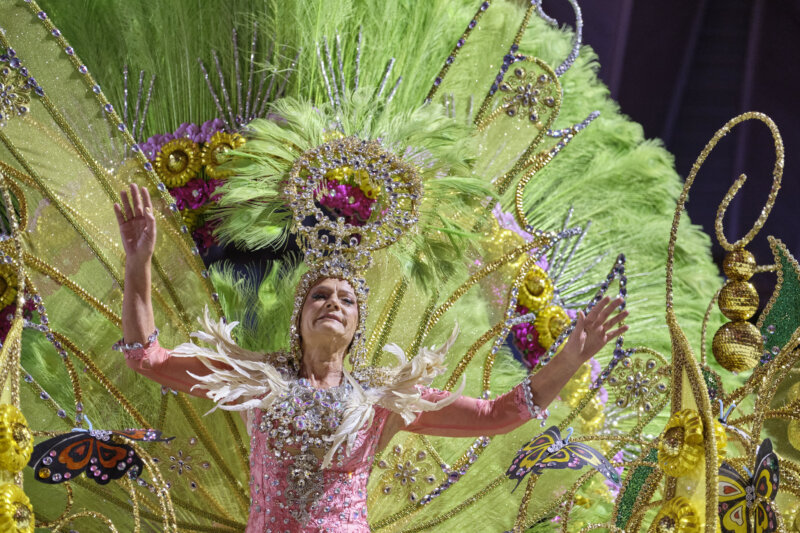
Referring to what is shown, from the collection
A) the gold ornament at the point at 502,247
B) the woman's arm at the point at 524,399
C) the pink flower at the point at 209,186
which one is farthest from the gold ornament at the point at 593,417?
the pink flower at the point at 209,186

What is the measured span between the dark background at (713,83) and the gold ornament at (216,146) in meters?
1.32

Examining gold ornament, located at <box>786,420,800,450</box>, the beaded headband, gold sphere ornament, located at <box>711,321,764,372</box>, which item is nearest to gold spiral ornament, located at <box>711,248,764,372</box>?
gold sphere ornament, located at <box>711,321,764,372</box>

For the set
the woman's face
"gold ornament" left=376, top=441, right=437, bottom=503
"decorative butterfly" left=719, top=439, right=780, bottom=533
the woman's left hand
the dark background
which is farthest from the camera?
the dark background

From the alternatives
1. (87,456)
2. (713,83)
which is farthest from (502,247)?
(713,83)

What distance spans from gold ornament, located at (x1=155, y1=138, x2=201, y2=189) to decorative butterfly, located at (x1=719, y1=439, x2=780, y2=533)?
1.38 meters

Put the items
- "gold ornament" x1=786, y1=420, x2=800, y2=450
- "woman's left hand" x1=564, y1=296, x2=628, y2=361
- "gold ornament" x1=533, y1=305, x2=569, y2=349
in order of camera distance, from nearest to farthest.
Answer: "gold ornament" x1=786, y1=420, x2=800, y2=450 → "woman's left hand" x1=564, y1=296, x2=628, y2=361 → "gold ornament" x1=533, y1=305, x2=569, y2=349

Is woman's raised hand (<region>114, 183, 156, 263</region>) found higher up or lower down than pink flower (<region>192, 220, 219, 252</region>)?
higher up

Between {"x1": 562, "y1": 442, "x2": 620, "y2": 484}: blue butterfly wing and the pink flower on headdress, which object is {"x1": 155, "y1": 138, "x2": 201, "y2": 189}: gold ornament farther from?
{"x1": 562, "y1": 442, "x2": 620, "y2": 484}: blue butterfly wing

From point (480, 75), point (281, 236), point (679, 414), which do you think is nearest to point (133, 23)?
point (281, 236)

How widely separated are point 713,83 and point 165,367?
2.24 meters

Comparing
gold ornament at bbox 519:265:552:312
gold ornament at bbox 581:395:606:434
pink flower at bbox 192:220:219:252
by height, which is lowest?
gold ornament at bbox 581:395:606:434

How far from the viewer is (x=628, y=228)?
267cm

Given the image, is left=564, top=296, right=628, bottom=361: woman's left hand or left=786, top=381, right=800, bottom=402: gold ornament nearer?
left=786, top=381, right=800, bottom=402: gold ornament

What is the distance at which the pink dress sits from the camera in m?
1.95
